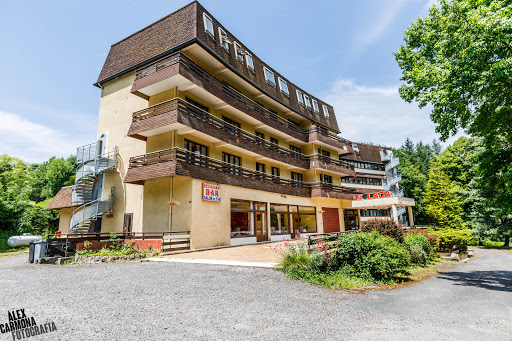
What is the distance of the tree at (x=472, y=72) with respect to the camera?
8.11 metres

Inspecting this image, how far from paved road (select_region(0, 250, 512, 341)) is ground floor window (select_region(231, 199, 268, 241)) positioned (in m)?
10.8

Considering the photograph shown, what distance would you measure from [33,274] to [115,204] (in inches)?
423

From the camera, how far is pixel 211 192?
710 inches

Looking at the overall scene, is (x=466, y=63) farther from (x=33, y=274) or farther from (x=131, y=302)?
(x=33, y=274)

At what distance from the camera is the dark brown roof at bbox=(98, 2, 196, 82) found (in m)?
18.0

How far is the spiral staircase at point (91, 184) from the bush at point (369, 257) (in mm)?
16059

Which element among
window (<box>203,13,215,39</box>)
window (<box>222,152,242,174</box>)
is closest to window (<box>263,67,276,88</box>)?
window (<box>203,13,215,39</box>)

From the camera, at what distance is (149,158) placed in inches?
696

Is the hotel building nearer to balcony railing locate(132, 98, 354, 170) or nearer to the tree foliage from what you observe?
balcony railing locate(132, 98, 354, 170)

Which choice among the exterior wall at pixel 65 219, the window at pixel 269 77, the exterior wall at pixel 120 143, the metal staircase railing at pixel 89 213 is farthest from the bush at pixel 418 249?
the exterior wall at pixel 65 219

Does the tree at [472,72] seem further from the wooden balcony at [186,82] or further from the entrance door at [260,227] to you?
the entrance door at [260,227]

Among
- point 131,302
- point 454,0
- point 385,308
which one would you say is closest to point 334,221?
point 454,0

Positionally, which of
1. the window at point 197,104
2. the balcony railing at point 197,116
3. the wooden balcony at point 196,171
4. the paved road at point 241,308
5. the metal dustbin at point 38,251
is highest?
the window at point 197,104

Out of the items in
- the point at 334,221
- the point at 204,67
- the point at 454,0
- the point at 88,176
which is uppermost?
the point at 204,67
